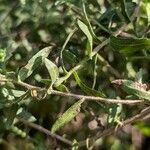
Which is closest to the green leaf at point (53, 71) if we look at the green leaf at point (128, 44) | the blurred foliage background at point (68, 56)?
the blurred foliage background at point (68, 56)

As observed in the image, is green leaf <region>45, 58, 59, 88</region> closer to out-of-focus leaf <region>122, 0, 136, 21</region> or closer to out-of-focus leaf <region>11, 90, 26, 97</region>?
out-of-focus leaf <region>11, 90, 26, 97</region>

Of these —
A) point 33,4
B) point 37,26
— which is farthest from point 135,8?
point 37,26

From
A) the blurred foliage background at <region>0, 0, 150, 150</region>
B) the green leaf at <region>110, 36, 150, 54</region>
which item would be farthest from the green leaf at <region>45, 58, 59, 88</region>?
the green leaf at <region>110, 36, 150, 54</region>

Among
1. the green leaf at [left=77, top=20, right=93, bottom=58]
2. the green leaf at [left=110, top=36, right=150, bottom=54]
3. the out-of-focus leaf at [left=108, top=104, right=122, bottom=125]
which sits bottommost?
the out-of-focus leaf at [left=108, top=104, right=122, bottom=125]

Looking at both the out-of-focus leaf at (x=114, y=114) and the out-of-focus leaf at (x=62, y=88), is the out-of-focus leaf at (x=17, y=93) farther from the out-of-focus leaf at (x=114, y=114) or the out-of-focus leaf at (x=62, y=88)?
the out-of-focus leaf at (x=114, y=114)

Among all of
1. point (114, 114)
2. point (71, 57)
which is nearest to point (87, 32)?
point (71, 57)

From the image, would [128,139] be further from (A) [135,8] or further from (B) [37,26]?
(A) [135,8]
